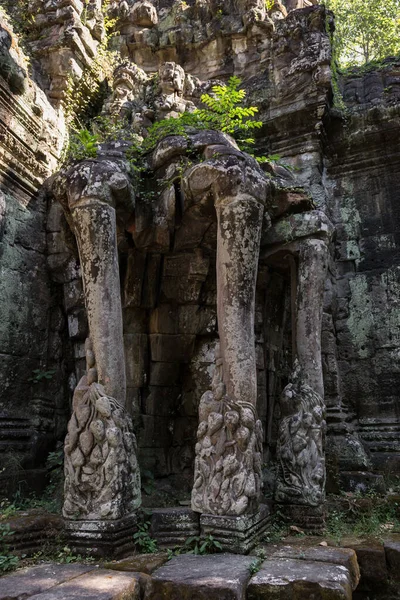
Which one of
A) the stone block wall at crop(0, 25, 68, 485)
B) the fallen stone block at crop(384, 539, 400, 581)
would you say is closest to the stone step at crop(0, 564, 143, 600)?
the fallen stone block at crop(384, 539, 400, 581)

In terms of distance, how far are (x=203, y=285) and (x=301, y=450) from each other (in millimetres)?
1954

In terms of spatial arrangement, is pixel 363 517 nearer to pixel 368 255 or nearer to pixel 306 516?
pixel 306 516

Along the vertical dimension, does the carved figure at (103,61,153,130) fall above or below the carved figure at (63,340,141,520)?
above

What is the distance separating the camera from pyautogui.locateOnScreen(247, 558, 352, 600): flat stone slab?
2842 mm

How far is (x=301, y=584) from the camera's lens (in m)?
2.90

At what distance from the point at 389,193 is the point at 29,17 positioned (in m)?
5.95

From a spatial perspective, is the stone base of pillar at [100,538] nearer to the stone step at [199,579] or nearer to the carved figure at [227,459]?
the stone step at [199,579]

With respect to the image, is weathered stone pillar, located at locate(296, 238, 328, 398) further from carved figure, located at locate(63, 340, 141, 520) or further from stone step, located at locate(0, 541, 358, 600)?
carved figure, located at locate(63, 340, 141, 520)

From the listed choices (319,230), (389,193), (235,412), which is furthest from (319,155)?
(235,412)

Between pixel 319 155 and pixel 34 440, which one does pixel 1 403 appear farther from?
pixel 319 155

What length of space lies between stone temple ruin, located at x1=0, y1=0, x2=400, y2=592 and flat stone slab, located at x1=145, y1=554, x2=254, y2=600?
32cm

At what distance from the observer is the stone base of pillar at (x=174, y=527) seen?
3811 mm

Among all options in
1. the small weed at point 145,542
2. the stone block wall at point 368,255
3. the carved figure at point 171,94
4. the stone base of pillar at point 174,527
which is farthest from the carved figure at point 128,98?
the small weed at point 145,542

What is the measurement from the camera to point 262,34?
26.8 feet
